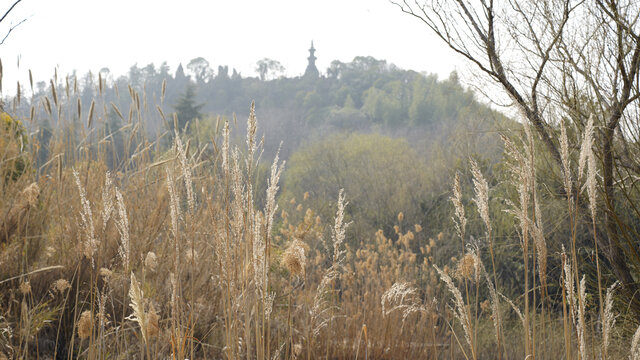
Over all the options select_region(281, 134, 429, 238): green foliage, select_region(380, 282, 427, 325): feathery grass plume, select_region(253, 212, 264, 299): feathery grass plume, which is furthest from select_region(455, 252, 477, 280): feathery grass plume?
select_region(281, 134, 429, 238): green foliage

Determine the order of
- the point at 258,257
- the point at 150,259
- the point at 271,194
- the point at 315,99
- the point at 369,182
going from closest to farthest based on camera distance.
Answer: the point at 271,194
the point at 258,257
the point at 150,259
the point at 369,182
the point at 315,99

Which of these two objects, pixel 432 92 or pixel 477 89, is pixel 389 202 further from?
pixel 432 92

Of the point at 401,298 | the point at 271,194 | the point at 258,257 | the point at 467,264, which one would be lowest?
the point at 401,298

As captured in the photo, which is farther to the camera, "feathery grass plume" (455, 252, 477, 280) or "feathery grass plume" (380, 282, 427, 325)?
"feathery grass plume" (455, 252, 477, 280)

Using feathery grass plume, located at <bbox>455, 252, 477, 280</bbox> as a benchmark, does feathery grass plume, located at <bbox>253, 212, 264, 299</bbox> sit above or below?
above

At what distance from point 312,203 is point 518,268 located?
6149 mm

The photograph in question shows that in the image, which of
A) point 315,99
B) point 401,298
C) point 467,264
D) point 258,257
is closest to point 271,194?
point 258,257

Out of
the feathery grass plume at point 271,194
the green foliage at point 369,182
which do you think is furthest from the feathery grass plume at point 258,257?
the green foliage at point 369,182

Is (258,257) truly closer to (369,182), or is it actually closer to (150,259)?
(150,259)

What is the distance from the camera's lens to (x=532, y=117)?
11.1 feet

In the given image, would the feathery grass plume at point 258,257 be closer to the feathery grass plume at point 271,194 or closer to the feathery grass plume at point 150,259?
the feathery grass plume at point 271,194

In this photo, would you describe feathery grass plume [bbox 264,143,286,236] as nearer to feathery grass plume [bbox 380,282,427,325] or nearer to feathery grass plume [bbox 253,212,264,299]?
feathery grass plume [bbox 253,212,264,299]

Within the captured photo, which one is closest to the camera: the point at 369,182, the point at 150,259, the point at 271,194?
the point at 271,194

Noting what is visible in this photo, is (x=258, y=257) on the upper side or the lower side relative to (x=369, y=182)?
upper
